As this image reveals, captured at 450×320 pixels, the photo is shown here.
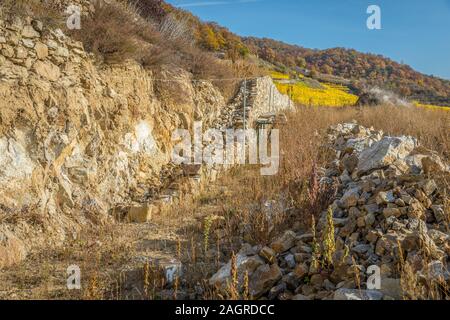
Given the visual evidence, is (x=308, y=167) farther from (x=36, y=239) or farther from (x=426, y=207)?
(x=36, y=239)

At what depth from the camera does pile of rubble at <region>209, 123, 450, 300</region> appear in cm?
280

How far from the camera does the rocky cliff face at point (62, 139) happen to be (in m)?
4.96

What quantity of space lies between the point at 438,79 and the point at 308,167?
52651 millimetres

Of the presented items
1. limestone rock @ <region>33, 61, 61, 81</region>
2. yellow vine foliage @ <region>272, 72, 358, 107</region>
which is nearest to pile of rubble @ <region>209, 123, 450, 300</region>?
limestone rock @ <region>33, 61, 61, 81</region>

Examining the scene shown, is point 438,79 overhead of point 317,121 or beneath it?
overhead

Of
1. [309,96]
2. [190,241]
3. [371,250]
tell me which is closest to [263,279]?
[371,250]

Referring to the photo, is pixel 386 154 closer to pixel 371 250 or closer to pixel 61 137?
pixel 371 250

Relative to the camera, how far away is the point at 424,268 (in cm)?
276

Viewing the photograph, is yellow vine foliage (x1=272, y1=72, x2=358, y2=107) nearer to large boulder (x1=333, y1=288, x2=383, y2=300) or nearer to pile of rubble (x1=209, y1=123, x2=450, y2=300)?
pile of rubble (x1=209, y1=123, x2=450, y2=300)

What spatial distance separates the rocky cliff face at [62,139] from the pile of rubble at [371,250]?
121 inches

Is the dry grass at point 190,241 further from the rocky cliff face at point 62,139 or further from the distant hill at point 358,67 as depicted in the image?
the distant hill at point 358,67

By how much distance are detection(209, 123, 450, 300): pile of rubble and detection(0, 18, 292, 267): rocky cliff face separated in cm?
307

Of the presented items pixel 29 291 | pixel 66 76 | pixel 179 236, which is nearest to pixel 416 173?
pixel 179 236

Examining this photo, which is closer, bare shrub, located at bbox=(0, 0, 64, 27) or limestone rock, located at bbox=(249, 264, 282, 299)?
limestone rock, located at bbox=(249, 264, 282, 299)
